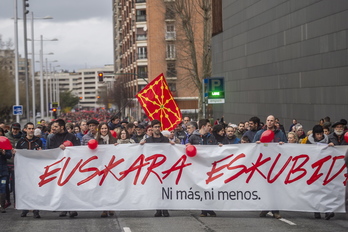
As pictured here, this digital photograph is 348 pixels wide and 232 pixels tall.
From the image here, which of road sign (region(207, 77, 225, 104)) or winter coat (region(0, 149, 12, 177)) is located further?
road sign (region(207, 77, 225, 104))

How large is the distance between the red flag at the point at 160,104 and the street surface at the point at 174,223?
4647 mm

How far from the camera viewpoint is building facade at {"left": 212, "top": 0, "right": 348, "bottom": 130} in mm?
24375

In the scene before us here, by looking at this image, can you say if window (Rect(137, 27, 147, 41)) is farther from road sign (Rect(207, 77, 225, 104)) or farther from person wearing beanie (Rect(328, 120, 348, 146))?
person wearing beanie (Rect(328, 120, 348, 146))

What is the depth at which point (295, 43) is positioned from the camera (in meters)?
28.8

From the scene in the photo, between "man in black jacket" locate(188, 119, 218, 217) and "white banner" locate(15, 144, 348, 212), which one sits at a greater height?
"man in black jacket" locate(188, 119, 218, 217)

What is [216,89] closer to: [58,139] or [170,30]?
[58,139]

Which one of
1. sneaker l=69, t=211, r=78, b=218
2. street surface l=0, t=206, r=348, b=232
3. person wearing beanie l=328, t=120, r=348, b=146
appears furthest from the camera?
person wearing beanie l=328, t=120, r=348, b=146

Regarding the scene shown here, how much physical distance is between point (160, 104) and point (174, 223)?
6131 millimetres

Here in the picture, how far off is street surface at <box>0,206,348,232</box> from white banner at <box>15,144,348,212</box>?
0.23 metres

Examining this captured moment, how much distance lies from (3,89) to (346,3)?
66.6 meters

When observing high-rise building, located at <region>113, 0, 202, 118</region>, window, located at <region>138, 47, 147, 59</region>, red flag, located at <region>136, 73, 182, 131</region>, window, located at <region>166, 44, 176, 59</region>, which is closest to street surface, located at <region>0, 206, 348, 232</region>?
red flag, located at <region>136, 73, 182, 131</region>

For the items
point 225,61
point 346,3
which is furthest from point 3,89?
point 346,3

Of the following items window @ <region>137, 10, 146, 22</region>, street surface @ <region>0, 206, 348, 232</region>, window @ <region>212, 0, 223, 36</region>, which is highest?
window @ <region>137, 10, 146, 22</region>

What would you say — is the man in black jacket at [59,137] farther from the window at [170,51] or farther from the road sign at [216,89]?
the window at [170,51]
